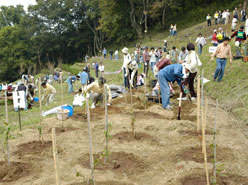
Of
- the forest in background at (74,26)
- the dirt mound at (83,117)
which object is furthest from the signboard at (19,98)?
the forest in background at (74,26)

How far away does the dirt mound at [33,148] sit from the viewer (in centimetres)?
514

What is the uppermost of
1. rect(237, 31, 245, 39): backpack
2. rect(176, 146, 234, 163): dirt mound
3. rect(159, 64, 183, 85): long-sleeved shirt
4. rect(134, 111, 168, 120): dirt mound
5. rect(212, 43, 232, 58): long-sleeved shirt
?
rect(237, 31, 245, 39): backpack

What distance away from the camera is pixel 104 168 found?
428 centimetres

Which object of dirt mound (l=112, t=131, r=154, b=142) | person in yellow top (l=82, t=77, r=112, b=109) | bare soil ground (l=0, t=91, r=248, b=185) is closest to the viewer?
bare soil ground (l=0, t=91, r=248, b=185)

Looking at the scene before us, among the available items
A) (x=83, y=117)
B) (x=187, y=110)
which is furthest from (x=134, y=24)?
(x=83, y=117)

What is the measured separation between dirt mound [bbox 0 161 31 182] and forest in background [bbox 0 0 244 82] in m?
30.4

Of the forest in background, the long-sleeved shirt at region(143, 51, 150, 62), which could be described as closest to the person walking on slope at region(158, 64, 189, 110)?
the long-sleeved shirt at region(143, 51, 150, 62)

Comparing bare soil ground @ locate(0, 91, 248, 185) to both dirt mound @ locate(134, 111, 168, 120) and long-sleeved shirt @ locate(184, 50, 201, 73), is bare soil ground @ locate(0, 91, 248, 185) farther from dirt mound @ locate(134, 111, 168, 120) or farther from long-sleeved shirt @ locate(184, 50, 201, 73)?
long-sleeved shirt @ locate(184, 50, 201, 73)

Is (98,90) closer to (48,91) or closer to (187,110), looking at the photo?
(187,110)

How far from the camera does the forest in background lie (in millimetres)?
35125

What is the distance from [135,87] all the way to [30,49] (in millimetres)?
36823

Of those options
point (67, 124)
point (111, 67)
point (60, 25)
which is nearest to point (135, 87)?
point (67, 124)

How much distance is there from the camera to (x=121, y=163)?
4473 millimetres

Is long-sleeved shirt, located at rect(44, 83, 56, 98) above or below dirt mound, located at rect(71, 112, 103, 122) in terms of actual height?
above
